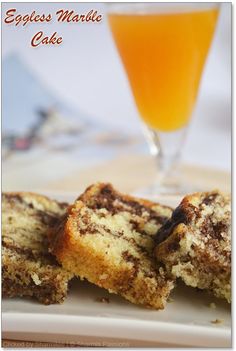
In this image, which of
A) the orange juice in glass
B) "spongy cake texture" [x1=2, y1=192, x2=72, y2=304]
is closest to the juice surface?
the orange juice in glass

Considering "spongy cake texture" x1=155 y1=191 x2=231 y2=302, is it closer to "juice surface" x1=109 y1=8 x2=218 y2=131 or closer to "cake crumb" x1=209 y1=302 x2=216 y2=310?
"cake crumb" x1=209 y1=302 x2=216 y2=310

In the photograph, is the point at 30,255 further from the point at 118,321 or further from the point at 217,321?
the point at 217,321

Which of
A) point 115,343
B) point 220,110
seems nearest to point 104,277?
point 115,343

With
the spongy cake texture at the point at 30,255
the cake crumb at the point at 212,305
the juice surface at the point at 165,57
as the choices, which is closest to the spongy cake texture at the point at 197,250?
the cake crumb at the point at 212,305

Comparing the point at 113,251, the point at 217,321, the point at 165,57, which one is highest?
the point at 165,57

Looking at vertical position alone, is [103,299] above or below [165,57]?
below

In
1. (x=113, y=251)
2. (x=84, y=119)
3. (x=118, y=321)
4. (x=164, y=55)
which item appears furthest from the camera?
(x=84, y=119)

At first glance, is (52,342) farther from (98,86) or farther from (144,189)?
(98,86)

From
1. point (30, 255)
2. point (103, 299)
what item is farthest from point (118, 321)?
point (30, 255)
